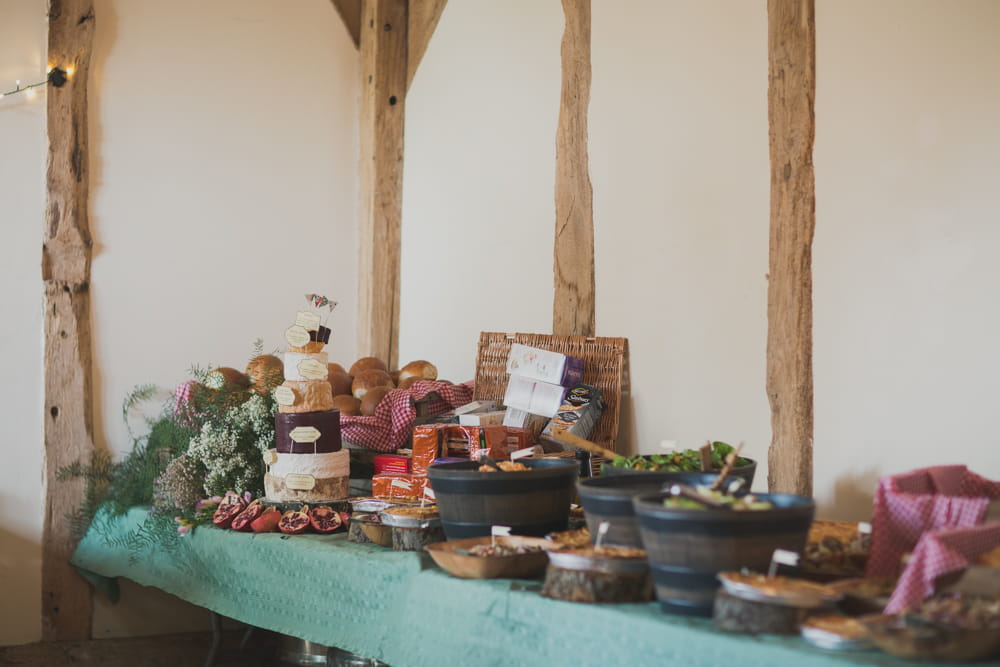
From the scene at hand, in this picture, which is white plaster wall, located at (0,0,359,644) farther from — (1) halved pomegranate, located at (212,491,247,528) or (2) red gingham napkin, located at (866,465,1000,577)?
(2) red gingham napkin, located at (866,465,1000,577)

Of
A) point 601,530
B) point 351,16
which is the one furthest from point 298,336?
point 351,16

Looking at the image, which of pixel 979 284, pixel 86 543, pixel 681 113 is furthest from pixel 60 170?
pixel 979 284

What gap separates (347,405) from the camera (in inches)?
158

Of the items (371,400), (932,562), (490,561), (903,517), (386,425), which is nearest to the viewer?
(932,562)

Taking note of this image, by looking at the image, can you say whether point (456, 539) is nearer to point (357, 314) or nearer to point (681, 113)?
point (681, 113)

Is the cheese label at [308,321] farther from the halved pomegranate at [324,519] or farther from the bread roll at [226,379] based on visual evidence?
the bread roll at [226,379]

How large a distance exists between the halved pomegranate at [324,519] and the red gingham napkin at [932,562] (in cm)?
182

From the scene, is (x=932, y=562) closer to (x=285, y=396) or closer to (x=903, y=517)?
(x=903, y=517)

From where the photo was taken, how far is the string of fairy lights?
14.4 feet

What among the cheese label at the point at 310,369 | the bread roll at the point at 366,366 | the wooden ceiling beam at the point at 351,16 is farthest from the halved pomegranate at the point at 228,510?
the wooden ceiling beam at the point at 351,16

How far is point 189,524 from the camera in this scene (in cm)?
356

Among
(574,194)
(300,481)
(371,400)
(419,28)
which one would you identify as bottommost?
(300,481)

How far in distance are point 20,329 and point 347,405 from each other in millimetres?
1520

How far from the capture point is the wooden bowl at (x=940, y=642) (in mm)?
1617
